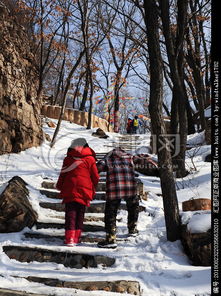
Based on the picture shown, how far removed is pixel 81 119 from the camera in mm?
21094

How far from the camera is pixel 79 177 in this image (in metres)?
A: 3.92

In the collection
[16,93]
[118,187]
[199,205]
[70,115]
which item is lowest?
[199,205]

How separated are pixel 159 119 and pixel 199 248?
6.34ft

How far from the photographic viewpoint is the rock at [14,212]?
3.90m

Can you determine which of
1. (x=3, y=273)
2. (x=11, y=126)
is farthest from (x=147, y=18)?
(x=11, y=126)

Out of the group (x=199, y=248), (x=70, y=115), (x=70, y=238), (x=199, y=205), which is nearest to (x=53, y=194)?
(x=70, y=238)

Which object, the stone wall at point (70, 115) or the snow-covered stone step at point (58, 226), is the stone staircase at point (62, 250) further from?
the stone wall at point (70, 115)

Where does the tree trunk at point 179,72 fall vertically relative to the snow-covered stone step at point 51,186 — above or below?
above

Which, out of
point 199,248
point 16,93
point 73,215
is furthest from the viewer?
point 16,93

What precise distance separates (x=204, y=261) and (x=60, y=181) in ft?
7.85

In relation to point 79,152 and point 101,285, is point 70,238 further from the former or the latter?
point 79,152

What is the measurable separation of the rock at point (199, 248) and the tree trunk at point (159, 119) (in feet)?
1.74

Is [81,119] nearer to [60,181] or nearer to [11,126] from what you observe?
[11,126]

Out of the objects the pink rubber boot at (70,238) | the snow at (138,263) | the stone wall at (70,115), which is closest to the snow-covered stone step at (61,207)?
the snow at (138,263)
